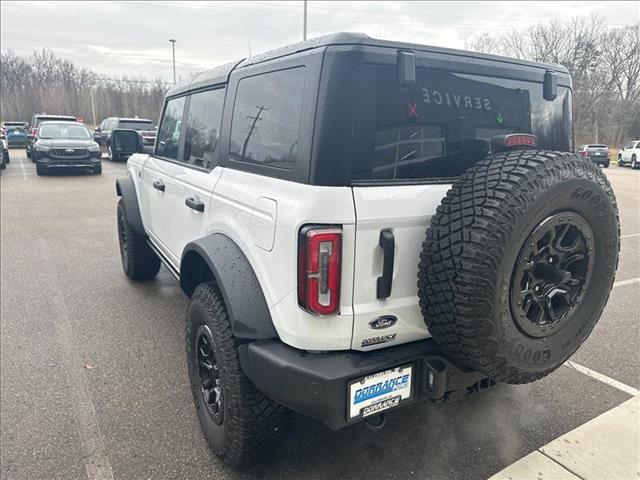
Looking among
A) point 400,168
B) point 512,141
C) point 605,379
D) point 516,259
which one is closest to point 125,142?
point 400,168

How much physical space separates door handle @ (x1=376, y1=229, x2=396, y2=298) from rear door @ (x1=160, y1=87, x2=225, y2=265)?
1189 mm

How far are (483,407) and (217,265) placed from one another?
1.90m

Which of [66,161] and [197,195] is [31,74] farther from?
[197,195]

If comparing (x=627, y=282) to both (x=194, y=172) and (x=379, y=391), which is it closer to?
(x=379, y=391)

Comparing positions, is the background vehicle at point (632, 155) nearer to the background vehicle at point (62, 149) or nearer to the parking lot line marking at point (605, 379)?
the background vehicle at point (62, 149)

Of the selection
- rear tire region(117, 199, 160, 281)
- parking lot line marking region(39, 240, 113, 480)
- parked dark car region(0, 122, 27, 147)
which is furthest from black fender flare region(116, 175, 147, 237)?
parked dark car region(0, 122, 27, 147)

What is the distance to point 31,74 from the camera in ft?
194

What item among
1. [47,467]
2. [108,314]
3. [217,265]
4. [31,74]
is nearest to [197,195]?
[217,265]

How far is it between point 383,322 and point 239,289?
2.18 feet

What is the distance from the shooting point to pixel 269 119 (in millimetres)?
2285

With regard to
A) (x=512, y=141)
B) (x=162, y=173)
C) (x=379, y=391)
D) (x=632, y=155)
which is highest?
(x=512, y=141)

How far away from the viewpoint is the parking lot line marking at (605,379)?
3125mm

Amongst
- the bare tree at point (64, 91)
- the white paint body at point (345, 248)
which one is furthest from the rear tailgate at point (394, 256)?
the bare tree at point (64, 91)

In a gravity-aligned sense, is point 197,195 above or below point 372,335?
above
